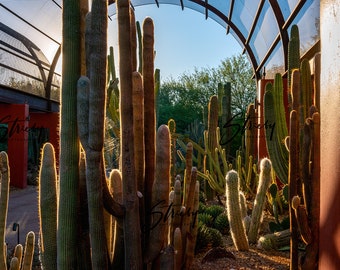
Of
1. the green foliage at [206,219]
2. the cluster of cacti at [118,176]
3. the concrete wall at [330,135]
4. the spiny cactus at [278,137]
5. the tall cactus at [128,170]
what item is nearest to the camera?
the cluster of cacti at [118,176]

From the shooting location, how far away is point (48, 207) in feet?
6.49

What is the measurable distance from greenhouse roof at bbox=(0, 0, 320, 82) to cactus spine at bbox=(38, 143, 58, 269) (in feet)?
14.9

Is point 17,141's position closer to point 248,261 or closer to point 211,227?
point 211,227

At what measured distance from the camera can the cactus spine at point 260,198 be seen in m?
3.92

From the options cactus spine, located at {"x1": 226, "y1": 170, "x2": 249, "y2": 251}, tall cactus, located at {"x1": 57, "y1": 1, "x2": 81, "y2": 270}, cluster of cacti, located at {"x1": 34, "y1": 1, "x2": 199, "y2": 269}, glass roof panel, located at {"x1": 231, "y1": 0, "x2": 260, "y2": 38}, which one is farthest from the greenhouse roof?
tall cactus, located at {"x1": 57, "y1": 1, "x2": 81, "y2": 270}

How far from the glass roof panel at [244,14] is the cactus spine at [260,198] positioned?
6.42m

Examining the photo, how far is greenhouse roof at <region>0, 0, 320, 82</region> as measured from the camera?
6.29 metres

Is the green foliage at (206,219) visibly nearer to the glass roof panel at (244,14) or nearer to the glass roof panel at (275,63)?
the glass roof panel at (275,63)

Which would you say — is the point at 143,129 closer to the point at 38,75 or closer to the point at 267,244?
the point at 267,244

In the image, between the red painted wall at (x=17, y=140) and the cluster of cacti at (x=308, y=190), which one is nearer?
the cluster of cacti at (x=308, y=190)

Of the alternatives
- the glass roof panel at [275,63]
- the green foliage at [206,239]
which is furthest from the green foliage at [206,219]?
the glass roof panel at [275,63]

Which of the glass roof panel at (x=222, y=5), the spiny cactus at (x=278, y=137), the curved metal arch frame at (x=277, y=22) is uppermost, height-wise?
the glass roof panel at (x=222, y=5)

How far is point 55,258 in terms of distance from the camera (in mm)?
1982

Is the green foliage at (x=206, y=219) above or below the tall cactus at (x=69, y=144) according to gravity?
below
